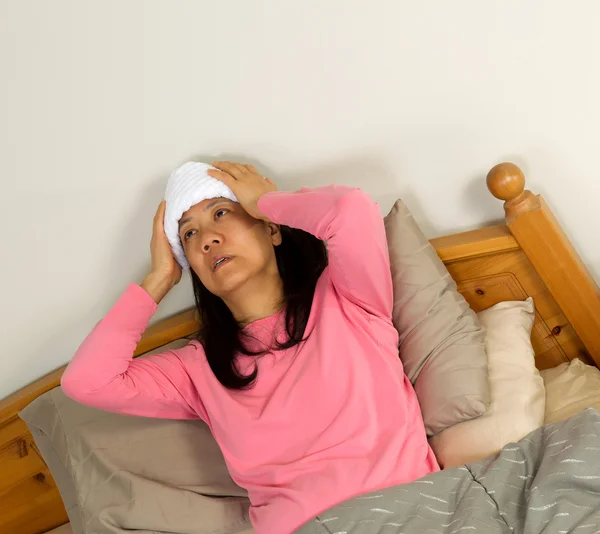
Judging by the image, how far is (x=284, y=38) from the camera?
1316 mm

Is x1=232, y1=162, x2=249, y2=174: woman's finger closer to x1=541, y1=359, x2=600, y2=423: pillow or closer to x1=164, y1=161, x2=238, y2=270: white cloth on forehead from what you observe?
x1=164, y1=161, x2=238, y2=270: white cloth on forehead

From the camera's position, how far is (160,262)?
1.41 m

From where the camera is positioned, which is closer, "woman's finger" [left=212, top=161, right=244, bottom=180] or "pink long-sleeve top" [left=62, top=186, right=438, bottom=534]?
"pink long-sleeve top" [left=62, top=186, right=438, bottom=534]

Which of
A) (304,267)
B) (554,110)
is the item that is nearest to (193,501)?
(304,267)

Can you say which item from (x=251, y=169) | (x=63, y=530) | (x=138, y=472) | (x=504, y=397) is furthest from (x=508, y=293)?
(x=63, y=530)

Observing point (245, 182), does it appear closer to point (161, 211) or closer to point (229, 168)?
point (229, 168)

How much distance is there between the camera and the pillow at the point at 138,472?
54.2 inches

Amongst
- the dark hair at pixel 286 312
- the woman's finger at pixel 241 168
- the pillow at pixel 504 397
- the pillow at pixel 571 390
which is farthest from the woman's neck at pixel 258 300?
the pillow at pixel 571 390

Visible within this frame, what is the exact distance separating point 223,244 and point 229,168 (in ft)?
0.55

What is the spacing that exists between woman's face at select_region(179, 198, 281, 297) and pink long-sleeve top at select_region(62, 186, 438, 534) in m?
0.08

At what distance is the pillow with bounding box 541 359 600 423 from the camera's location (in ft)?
4.17

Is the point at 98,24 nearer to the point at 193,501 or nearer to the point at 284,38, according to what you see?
the point at 284,38

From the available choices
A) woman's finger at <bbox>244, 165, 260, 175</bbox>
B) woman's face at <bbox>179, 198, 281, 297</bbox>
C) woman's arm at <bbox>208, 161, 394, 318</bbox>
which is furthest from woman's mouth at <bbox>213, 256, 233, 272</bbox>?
woman's finger at <bbox>244, 165, 260, 175</bbox>

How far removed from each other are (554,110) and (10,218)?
115 cm
